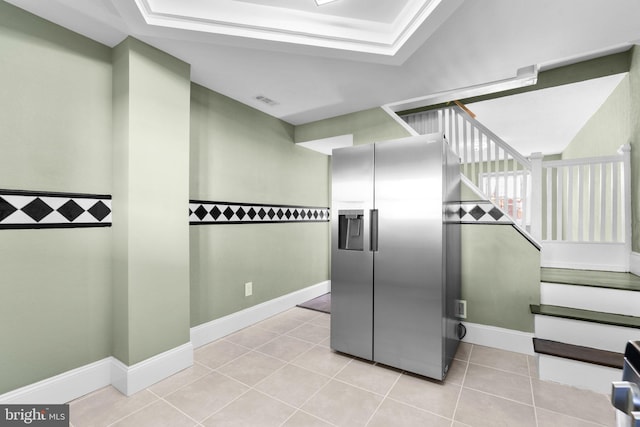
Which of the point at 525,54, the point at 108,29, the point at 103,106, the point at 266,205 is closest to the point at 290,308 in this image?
the point at 266,205

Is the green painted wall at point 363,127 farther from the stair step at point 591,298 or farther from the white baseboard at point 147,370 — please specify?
the white baseboard at point 147,370

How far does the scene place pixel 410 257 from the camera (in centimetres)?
213

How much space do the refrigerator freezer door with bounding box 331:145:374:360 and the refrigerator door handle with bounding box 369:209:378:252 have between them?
24mm

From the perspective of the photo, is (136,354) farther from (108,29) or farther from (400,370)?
(108,29)

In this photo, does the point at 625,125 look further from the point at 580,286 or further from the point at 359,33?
the point at 359,33

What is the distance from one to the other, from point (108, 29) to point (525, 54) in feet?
9.71

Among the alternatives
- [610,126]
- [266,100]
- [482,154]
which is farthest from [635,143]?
[266,100]

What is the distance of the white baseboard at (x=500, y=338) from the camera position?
2.51 metres

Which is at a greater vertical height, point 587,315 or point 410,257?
point 410,257

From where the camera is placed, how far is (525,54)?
6.87 feet

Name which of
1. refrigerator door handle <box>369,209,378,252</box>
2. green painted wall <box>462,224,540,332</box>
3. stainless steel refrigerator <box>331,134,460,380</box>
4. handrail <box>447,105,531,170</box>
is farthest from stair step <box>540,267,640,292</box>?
refrigerator door handle <box>369,209,378,252</box>

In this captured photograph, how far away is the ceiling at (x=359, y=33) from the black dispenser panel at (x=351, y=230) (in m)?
1.21

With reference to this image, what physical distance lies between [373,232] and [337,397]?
1204 mm

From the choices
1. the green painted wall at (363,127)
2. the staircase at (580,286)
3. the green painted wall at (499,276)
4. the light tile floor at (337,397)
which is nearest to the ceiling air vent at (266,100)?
the green painted wall at (363,127)
